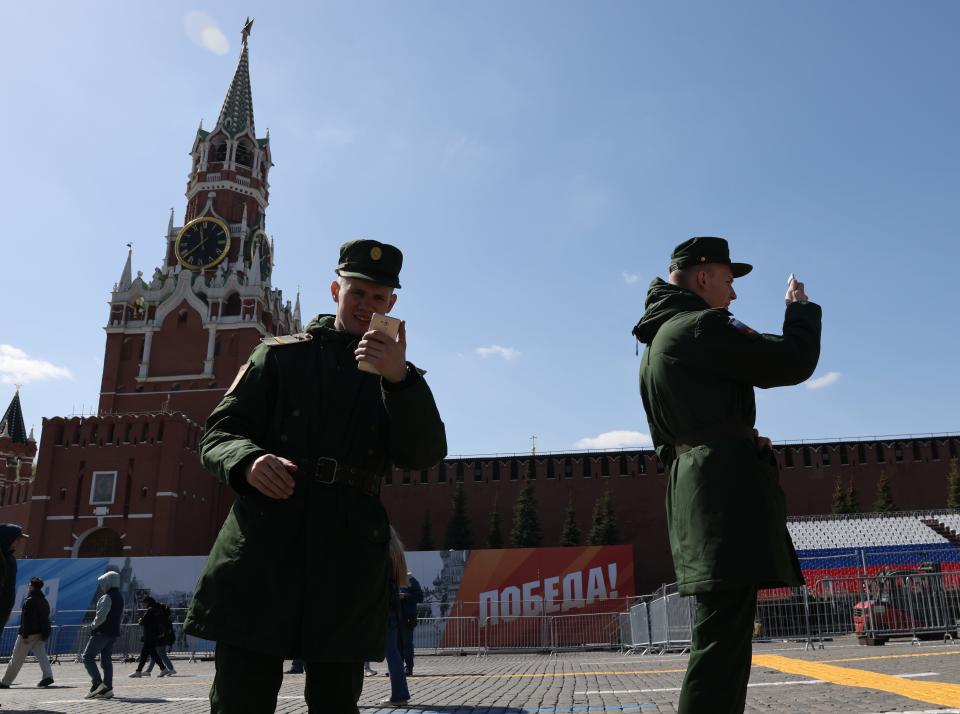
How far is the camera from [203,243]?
56.9 meters

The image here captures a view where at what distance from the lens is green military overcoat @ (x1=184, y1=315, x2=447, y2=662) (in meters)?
2.29

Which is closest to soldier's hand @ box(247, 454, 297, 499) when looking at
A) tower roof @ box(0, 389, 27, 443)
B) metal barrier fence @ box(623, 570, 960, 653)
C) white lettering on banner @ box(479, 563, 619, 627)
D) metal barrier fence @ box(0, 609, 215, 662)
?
metal barrier fence @ box(623, 570, 960, 653)

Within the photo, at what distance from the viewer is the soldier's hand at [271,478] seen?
2.26 metres

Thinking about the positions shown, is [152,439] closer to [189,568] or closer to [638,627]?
[189,568]

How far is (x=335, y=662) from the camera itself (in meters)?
2.30

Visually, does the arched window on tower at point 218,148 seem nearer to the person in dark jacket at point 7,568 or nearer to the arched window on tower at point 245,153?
the arched window on tower at point 245,153

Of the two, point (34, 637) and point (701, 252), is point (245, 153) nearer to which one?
point (34, 637)

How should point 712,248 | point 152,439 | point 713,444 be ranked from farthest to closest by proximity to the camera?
1. point 152,439
2. point 712,248
3. point 713,444

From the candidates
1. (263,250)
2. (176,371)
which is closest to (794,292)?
(176,371)

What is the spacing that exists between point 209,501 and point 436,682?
41073mm

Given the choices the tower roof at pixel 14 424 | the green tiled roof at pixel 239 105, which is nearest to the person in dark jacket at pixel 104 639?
the green tiled roof at pixel 239 105

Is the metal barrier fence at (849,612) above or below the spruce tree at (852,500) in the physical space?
below

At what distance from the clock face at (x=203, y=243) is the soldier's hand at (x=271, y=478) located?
56.9 meters

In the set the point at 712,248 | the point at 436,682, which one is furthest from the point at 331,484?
the point at 436,682
